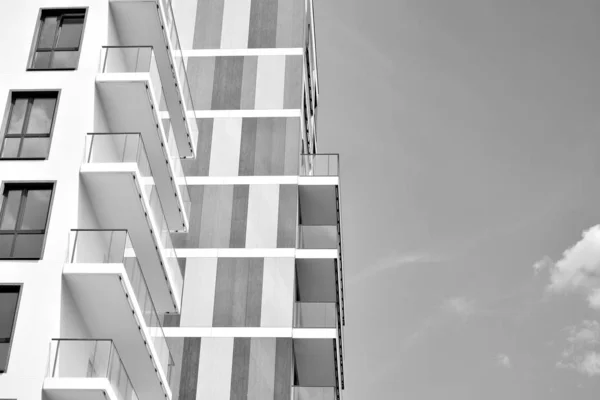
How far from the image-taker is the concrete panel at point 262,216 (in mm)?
49656

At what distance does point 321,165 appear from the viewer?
53188mm

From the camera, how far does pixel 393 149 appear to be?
139000 millimetres

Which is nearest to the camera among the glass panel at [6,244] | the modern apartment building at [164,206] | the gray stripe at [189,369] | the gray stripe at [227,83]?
the glass panel at [6,244]

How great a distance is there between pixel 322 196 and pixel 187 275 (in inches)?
285

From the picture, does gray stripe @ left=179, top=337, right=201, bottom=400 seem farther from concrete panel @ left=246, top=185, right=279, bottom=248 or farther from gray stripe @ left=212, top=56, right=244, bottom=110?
gray stripe @ left=212, top=56, right=244, bottom=110

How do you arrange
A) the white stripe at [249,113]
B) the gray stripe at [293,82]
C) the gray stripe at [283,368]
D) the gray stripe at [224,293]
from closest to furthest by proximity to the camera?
the gray stripe at [283,368] → the gray stripe at [224,293] → the white stripe at [249,113] → the gray stripe at [293,82]

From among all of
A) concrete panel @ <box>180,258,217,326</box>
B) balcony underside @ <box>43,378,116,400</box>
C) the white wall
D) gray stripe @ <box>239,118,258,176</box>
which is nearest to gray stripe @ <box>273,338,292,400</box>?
concrete panel @ <box>180,258,217,326</box>

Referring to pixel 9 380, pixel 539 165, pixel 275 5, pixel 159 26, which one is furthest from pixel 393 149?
pixel 9 380

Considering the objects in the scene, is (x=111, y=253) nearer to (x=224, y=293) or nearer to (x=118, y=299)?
(x=118, y=299)

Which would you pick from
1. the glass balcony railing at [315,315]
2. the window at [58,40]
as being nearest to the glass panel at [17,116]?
the window at [58,40]

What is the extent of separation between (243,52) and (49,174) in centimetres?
2266

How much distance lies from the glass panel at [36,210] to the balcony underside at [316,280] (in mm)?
17953

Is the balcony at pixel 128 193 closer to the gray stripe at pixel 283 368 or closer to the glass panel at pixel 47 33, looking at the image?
the glass panel at pixel 47 33

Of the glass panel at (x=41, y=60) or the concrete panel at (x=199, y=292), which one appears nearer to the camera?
the glass panel at (x=41, y=60)
